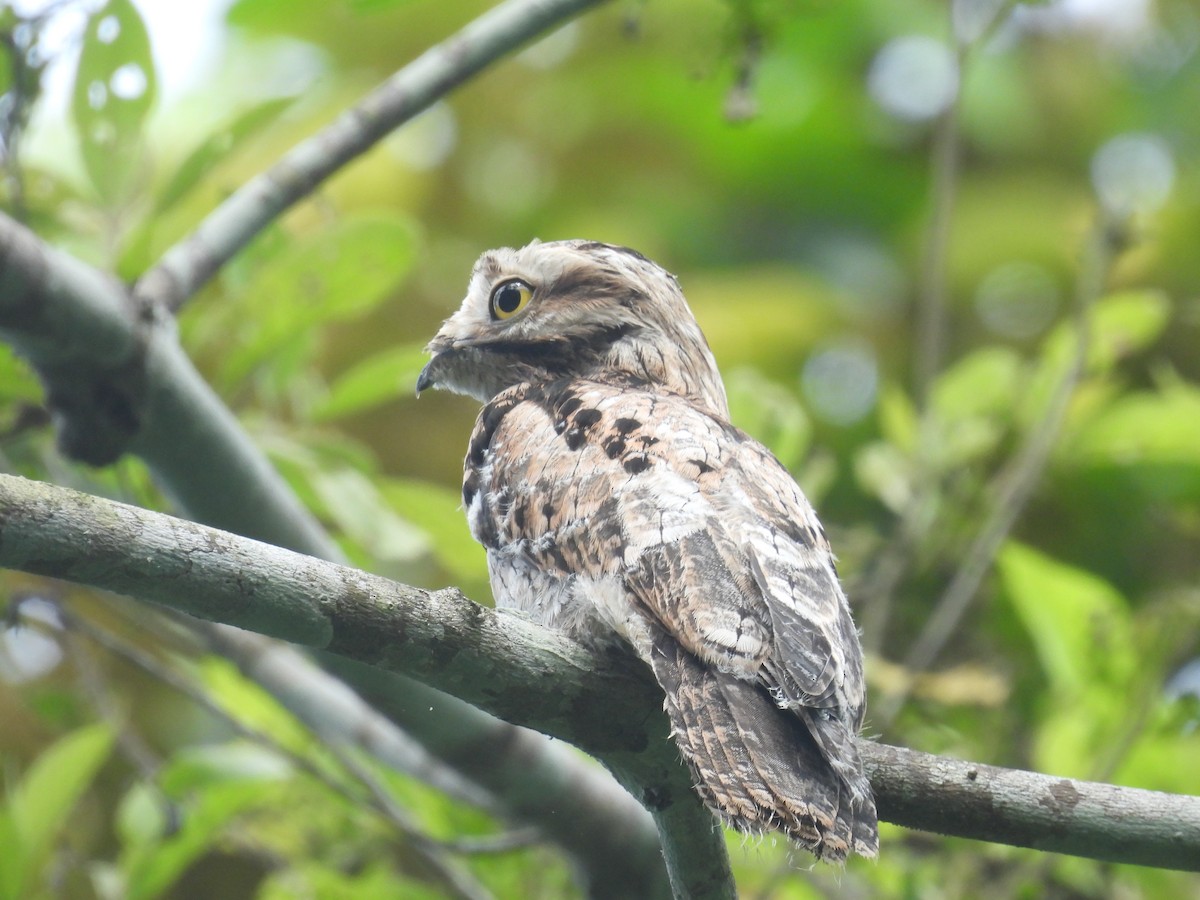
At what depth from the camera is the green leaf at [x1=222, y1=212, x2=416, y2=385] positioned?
4102mm

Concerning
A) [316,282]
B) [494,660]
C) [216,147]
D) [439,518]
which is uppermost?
[216,147]

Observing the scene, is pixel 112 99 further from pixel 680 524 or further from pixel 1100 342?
pixel 1100 342

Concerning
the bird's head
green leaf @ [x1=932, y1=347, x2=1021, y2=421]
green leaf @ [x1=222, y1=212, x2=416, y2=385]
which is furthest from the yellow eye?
green leaf @ [x1=932, y1=347, x2=1021, y2=421]

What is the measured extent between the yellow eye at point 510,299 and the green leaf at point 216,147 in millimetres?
904

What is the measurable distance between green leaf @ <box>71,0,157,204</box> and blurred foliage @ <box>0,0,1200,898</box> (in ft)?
0.03

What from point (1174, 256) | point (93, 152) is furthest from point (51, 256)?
point (1174, 256)

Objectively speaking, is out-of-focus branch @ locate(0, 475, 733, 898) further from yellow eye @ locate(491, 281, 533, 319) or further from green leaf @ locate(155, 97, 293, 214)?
green leaf @ locate(155, 97, 293, 214)

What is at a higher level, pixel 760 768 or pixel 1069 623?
pixel 760 768

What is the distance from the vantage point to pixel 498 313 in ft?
13.7

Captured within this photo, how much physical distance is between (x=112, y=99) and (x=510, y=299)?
1345mm

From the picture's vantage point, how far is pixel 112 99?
3.85 meters

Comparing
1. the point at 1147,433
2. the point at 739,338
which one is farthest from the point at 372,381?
the point at 739,338

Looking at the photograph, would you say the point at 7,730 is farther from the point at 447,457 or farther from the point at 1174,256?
the point at 1174,256

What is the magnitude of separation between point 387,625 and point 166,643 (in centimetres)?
280
